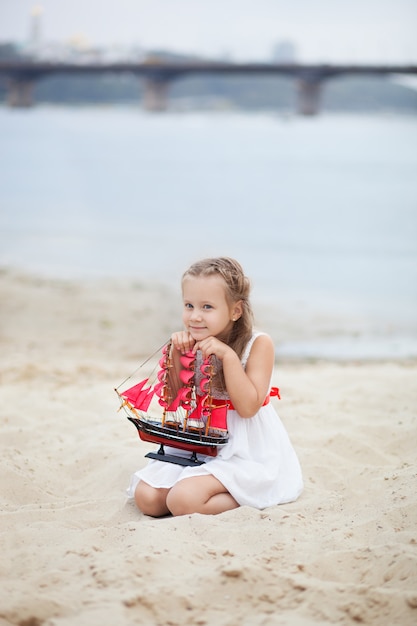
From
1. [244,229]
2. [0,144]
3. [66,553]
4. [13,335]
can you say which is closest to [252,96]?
[0,144]

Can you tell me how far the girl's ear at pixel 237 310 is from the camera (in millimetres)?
2350

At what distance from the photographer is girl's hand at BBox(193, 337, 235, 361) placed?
7.36 feet

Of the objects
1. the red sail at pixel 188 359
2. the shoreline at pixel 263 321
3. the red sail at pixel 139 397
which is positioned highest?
the red sail at pixel 188 359

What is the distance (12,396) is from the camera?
364cm

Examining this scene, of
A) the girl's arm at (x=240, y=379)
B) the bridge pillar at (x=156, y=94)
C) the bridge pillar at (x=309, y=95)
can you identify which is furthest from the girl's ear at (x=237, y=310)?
the bridge pillar at (x=156, y=94)

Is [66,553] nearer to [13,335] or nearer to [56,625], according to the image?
[56,625]

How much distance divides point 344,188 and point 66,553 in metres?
20.3

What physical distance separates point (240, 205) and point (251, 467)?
1579cm

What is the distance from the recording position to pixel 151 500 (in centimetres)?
225

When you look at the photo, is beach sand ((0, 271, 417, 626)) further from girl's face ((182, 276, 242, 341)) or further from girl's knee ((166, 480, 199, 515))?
girl's face ((182, 276, 242, 341))

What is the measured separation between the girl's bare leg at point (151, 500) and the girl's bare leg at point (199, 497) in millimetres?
46

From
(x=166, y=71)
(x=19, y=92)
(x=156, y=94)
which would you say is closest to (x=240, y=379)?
(x=19, y=92)

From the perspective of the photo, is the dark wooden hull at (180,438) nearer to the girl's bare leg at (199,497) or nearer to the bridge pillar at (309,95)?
the girl's bare leg at (199,497)

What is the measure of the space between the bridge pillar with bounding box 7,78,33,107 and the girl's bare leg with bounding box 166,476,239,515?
2042cm
